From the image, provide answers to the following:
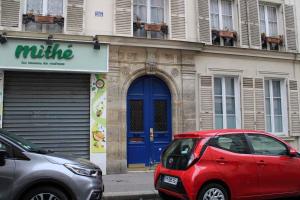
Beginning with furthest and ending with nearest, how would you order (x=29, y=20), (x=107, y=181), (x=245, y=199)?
(x=29, y=20) → (x=107, y=181) → (x=245, y=199)

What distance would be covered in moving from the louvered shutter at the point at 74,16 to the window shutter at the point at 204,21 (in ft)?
14.0

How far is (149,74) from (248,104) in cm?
396

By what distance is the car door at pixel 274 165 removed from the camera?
6855 mm

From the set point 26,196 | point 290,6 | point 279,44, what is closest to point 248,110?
point 279,44

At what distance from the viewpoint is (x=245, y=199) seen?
6660 millimetres

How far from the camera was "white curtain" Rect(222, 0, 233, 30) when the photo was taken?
13594mm

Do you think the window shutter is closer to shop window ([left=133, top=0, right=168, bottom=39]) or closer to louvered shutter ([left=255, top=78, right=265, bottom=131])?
shop window ([left=133, top=0, right=168, bottom=39])

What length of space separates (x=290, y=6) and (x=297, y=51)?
75.0 inches

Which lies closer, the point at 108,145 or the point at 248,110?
the point at 108,145

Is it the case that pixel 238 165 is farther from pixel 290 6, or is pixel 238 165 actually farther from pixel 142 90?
pixel 290 6

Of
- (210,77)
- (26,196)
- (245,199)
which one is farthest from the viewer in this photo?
(210,77)

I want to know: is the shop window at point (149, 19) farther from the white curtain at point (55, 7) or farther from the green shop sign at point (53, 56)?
the white curtain at point (55, 7)

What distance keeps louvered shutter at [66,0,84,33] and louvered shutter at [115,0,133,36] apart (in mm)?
1161

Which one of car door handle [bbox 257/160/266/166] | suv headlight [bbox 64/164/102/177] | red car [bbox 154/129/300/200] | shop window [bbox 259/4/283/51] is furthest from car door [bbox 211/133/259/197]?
shop window [bbox 259/4/283/51]
